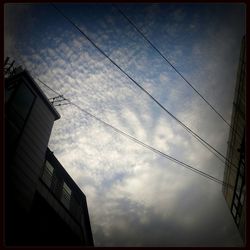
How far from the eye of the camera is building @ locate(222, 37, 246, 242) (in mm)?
13516

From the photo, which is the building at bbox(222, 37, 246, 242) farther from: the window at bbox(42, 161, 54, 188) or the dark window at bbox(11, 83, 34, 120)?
the window at bbox(42, 161, 54, 188)

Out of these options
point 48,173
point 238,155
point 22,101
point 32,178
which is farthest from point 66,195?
point 238,155

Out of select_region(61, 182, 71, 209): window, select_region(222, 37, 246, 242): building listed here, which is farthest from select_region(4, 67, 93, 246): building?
select_region(222, 37, 246, 242): building

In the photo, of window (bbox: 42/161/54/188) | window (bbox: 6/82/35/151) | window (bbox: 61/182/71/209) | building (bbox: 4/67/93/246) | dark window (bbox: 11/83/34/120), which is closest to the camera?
building (bbox: 4/67/93/246)

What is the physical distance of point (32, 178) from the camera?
9938mm

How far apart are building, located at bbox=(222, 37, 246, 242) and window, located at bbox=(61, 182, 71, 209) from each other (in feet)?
36.1

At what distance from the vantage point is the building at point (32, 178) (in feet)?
28.3

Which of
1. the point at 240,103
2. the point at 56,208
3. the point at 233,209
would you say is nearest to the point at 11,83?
the point at 56,208

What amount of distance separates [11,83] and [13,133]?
2.94 meters

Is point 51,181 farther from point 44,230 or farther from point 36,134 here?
point 36,134

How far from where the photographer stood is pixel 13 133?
936cm

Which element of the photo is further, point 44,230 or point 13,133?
point 44,230

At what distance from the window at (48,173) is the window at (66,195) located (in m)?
1.85

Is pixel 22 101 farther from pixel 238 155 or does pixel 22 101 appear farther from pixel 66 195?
pixel 238 155
